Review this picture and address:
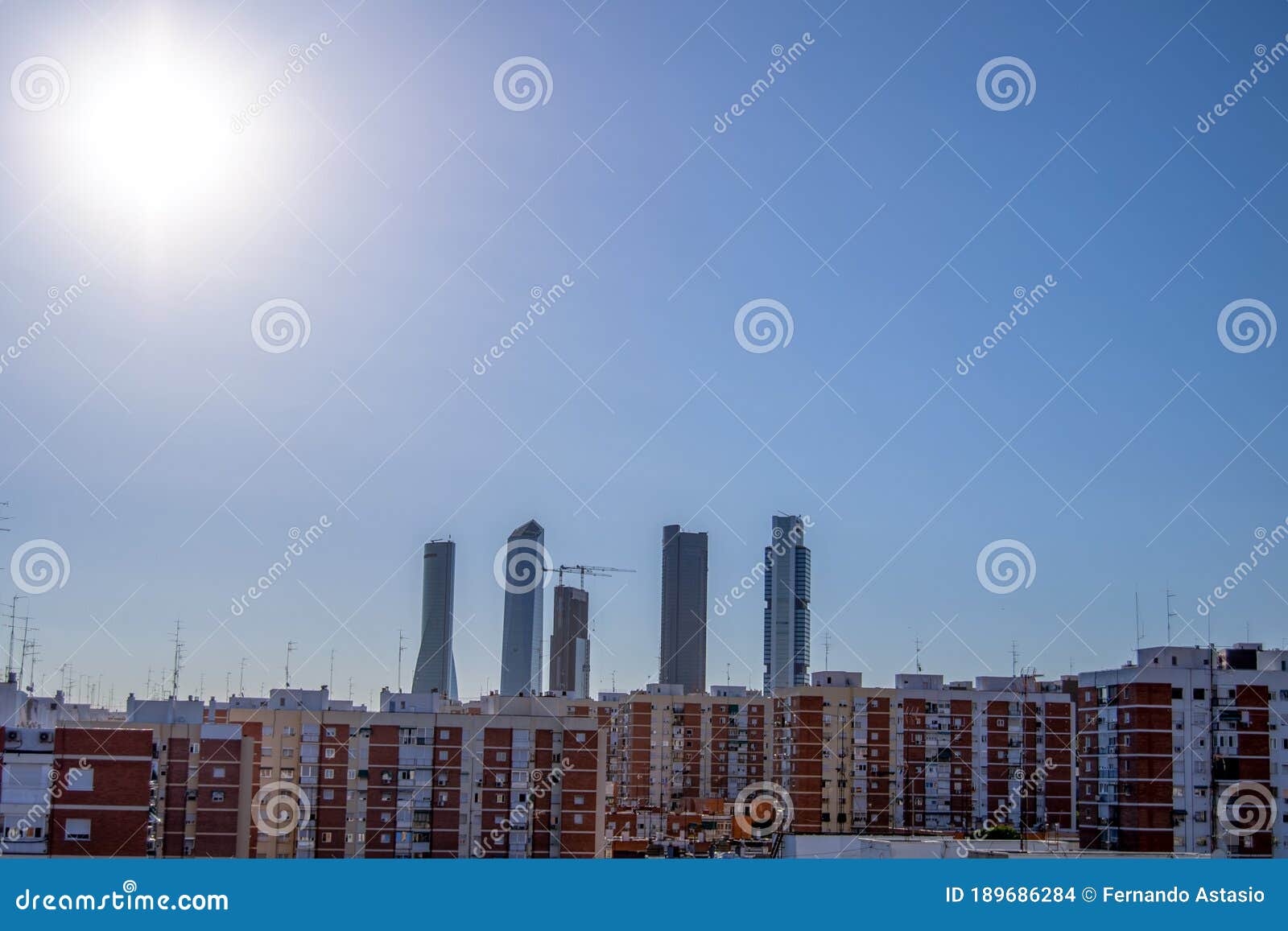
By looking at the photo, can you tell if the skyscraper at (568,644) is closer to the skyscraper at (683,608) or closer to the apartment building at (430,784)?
the skyscraper at (683,608)

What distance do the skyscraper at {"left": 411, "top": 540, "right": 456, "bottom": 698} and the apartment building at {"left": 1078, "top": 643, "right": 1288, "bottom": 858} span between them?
76.6 meters

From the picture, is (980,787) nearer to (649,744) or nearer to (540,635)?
(649,744)

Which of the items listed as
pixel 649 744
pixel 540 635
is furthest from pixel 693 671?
pixel 649 744

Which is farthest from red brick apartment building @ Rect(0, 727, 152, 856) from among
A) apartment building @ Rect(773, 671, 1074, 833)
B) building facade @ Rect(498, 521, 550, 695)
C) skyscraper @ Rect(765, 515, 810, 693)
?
skyscraper @ Rect(765, 515, 810, 693)

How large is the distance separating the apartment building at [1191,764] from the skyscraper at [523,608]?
10134 centimetres

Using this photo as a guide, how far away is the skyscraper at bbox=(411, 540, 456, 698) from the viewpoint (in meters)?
115

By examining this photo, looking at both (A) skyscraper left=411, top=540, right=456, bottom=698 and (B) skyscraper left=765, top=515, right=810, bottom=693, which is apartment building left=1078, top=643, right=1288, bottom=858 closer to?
(A) skyscraper left=411, top=540, right=456, bottom=698

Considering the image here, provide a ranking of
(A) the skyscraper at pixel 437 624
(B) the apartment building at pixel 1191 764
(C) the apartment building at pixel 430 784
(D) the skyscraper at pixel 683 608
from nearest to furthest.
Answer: (B) the apartment building at pixel 1191 764 → (C) the apartment building at pixel 430 784 → (A) the skyscraper at pixel 437 624 → (D) the skyscraper at pixel 683 608

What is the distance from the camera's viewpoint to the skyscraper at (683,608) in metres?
133

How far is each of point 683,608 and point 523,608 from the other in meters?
17.4

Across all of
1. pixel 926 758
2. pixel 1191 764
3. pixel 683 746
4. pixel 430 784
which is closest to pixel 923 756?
pixel 926 758

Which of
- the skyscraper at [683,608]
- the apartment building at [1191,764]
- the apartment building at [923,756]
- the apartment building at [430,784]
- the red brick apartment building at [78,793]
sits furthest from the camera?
the skyscraper at [683,608]

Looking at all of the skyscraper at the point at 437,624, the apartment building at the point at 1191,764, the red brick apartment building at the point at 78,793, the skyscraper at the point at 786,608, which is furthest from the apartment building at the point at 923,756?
the skyscraper at the point at 786,608

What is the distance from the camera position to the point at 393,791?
2692cm
